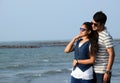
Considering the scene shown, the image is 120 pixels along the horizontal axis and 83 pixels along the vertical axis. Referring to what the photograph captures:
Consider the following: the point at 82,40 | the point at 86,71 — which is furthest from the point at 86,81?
the point at 82,40

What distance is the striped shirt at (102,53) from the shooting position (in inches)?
197

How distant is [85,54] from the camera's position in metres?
5.05

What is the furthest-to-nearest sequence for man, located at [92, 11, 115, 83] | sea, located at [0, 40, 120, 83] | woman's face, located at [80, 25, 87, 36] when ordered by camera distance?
Answer: sea, located at [0, 40, 120, 83], woman's face, located at [80, 25, 87, 36], man, located at [92, 11, 115, 83]

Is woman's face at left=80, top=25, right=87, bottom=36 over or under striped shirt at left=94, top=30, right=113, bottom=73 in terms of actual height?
over

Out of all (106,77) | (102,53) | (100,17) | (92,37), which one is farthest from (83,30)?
(106,77)

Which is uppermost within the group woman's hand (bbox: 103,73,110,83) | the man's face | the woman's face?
the man's face

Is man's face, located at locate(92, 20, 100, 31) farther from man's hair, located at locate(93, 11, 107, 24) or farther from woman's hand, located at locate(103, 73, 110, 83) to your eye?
woman's hand, located at locate(103, 73, 110, 83)

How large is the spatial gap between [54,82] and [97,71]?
40.1 ft

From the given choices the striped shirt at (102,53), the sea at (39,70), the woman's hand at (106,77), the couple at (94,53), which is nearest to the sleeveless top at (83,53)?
the couple at (94,53)

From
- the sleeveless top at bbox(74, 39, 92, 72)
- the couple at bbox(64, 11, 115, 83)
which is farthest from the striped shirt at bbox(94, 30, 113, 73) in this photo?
the sleeveless top at bbox(74, 39, 92, 72)

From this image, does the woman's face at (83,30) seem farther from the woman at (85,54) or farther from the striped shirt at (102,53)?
the striped shirt at (102,53)

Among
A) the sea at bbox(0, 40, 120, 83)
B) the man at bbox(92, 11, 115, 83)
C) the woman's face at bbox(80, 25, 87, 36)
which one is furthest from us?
the sea at bbox(0, 40, 120, 83)

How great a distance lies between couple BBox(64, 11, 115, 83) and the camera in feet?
16.4

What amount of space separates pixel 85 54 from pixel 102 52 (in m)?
0.21
